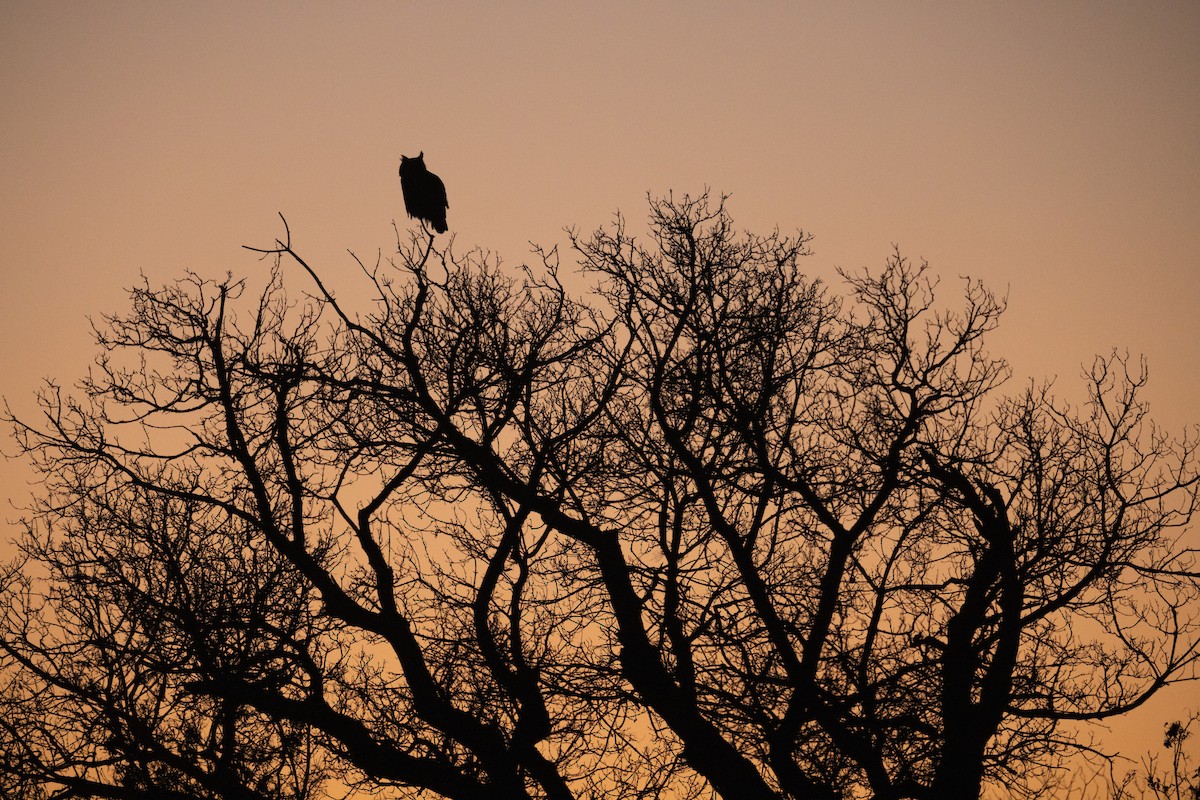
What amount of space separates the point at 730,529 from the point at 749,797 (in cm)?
216

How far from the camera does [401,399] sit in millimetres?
8727

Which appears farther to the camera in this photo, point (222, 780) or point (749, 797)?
point (222, 780)

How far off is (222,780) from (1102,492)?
8068mm

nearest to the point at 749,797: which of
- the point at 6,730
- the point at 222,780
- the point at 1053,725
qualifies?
the point at 1053,725

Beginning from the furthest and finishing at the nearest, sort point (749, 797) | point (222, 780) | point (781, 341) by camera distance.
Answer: point (781, 341), point (222, 780), point (749, 797)

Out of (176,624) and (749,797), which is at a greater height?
(176,624)

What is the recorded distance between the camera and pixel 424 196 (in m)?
13.7

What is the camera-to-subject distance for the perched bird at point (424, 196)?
13.7 metres

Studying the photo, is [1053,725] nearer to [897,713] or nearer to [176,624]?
[897,713]

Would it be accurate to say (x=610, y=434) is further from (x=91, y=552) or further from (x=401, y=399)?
(x=91, y=552)

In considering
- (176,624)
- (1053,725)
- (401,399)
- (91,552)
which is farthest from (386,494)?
(1053,725)

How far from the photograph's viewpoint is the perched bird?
45.1 feet

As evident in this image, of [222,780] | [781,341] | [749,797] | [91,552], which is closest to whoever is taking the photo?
[749,797]

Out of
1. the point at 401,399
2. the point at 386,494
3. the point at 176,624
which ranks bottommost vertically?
the point at 176,624
